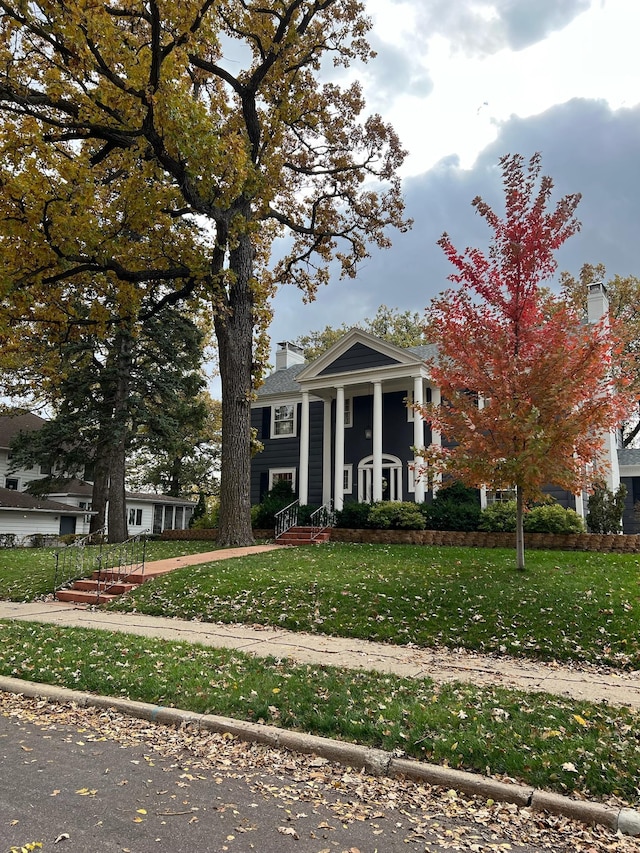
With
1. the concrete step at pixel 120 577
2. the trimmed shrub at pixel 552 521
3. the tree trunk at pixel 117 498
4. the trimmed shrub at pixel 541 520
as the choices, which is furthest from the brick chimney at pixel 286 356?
the concrete step at pixel 120 577

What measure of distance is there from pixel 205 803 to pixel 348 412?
65.6 feet

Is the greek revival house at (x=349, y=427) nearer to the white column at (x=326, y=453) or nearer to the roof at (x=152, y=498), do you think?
the white column at (x=326, y=453)

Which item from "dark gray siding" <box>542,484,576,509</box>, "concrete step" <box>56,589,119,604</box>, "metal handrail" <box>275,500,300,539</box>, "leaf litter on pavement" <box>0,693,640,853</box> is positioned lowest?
"concrete step" <box>56,589,119,604</box>

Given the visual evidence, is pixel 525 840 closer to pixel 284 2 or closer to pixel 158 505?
pixel 284 2

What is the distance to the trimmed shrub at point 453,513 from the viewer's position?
17609 millimetres

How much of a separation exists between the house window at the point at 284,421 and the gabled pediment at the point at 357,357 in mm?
2653

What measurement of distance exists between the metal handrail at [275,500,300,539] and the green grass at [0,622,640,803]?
12274mm

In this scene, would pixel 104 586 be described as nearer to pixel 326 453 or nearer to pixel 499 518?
pixel 499 518

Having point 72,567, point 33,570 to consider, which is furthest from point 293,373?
point 72,567

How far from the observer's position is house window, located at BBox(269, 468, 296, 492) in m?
24.1

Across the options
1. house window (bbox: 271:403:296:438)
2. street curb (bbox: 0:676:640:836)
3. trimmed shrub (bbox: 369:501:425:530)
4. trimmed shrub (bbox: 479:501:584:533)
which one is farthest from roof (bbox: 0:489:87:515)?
street curb (bbox: 0:676:640:836)

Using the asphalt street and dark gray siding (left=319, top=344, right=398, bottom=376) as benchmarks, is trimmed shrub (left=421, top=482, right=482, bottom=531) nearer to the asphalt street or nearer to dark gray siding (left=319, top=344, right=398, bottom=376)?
dark gray siding (left=319, top=344, right=398, bottom=376)

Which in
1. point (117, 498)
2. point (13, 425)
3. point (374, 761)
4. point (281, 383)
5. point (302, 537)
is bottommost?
point (374, 761)

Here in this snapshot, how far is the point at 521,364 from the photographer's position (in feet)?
33.5
